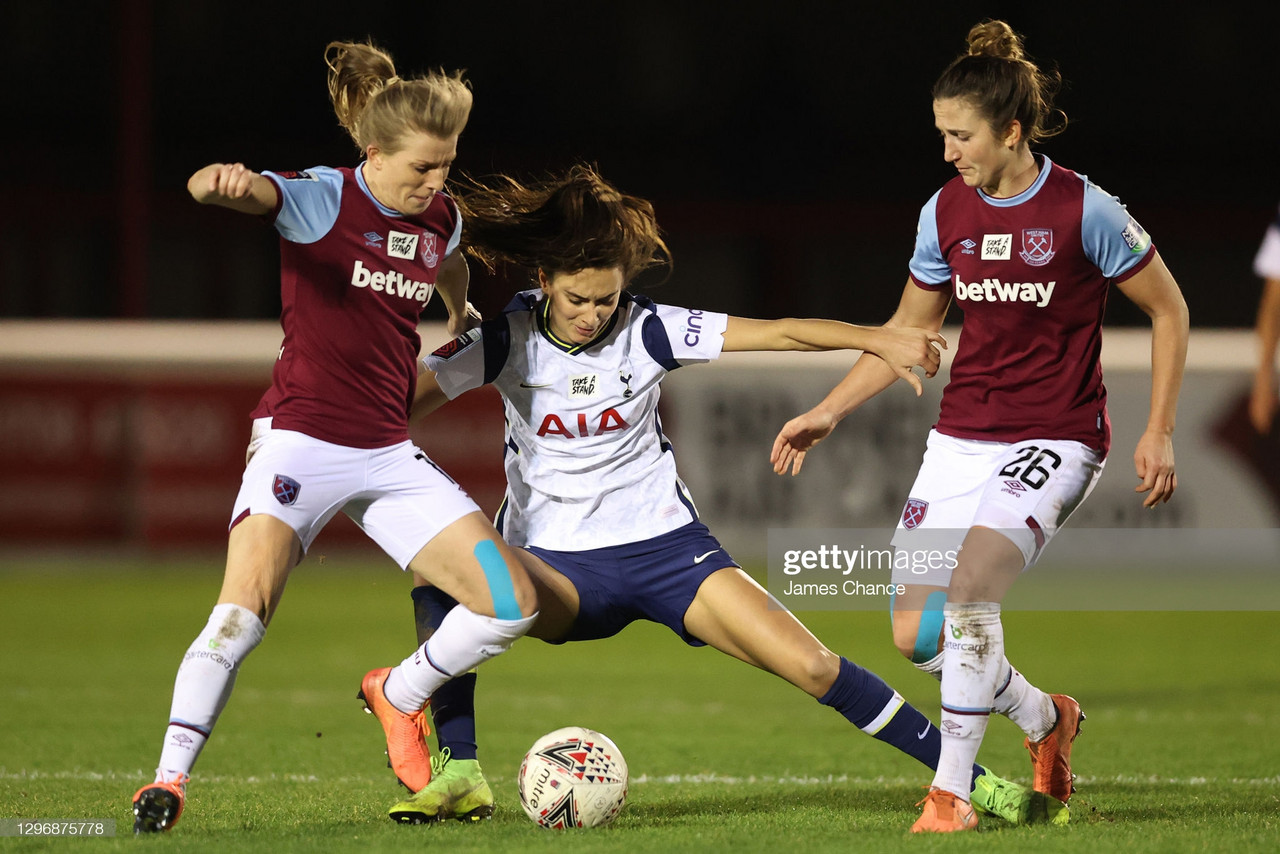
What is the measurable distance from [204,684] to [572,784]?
105cm

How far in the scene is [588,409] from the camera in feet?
16.0

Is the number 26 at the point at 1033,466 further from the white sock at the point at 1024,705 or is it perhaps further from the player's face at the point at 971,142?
the player's face at the point at 971,142

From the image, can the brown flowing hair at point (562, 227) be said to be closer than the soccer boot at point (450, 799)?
No

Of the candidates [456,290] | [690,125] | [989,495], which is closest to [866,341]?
[989,495]

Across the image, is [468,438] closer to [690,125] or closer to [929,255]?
[929,255]

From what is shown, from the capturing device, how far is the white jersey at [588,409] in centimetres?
488

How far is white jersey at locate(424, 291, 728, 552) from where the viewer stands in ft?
16.0

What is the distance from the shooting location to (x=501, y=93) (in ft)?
69.8

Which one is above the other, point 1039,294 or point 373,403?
point 1039,294

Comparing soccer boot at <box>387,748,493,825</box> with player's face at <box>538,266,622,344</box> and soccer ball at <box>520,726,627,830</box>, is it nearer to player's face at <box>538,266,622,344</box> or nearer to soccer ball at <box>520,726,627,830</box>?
soccer ball at <box>520,726,627,830</box>

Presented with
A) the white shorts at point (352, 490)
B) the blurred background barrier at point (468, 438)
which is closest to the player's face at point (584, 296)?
the white shorts at point (352, 490)

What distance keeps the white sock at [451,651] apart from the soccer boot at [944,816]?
4.02 ft

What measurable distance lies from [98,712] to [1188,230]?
54.4ft

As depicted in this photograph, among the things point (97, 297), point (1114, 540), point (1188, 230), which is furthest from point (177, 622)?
point (1188, 230)
